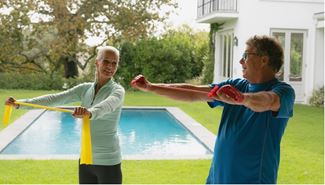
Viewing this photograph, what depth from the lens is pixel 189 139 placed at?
5906 millimetres

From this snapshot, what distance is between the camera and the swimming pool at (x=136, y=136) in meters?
5.15

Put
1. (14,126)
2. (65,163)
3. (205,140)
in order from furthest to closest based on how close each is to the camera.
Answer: (14,126) → (205,140) → (65,163)

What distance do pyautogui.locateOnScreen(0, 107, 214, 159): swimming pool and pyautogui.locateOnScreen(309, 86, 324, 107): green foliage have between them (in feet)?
9.87

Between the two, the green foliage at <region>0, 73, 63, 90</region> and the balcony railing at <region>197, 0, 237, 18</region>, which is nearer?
the balcony railing at <region>197, 0, 237, 18</region>

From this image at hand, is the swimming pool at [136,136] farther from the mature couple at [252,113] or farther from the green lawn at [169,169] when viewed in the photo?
the mature couple at [252,113]

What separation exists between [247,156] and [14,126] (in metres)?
5.43

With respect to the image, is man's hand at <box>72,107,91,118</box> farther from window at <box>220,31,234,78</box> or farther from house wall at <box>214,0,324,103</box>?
window at <box>220,31,234,78</box>

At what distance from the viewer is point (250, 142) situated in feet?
4.75

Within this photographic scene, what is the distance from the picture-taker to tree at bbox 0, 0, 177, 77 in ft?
43.5

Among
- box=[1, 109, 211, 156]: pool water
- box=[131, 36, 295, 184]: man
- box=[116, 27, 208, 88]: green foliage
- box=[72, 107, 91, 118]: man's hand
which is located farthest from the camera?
box=[116, 27, 208, 88]: green foliage

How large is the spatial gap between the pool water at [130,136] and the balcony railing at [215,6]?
3383 millimetres

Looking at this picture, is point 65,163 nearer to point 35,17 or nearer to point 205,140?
point 205,140

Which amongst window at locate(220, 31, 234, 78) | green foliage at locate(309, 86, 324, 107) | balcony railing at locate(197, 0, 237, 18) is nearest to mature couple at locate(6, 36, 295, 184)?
green foliage at locate(309, 86, 324, 107)

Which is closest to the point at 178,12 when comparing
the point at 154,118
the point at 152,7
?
the point at 152,7
